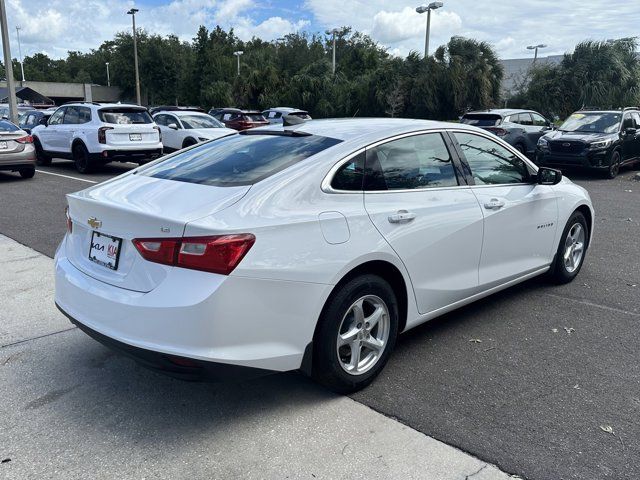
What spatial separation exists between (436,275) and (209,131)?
1345 cm

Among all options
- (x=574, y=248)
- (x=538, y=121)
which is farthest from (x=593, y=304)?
(x=538, y=121)

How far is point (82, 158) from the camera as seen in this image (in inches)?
573

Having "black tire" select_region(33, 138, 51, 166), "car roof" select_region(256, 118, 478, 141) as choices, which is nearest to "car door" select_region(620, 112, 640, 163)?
"car roof" select_region(256, 118, 478, 141)

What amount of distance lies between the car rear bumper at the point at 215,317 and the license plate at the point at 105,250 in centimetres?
13

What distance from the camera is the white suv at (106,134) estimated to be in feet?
45.2

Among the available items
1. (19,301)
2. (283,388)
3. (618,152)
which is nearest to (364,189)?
(283,388)

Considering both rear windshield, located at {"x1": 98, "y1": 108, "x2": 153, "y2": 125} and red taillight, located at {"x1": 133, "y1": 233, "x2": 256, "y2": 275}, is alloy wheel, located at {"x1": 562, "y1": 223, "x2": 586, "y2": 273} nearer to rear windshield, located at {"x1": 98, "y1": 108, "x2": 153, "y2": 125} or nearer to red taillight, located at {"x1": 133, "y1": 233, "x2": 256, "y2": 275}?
red taillight, located at {"x1": 133, "y1": 233, "x2": 256, "y2": 275}

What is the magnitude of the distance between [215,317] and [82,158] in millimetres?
13251

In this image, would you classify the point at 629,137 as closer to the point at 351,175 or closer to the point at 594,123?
the point at 594,123

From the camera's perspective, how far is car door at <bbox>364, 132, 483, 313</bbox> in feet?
11.7

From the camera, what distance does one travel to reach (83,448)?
2930 mm

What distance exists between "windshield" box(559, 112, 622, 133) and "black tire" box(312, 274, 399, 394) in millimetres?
13264

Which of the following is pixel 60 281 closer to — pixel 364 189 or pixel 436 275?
pixel 364 189

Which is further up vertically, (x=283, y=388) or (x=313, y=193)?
(x=313, y=193)
